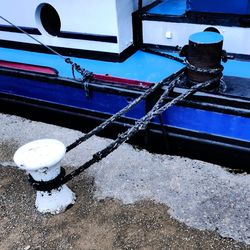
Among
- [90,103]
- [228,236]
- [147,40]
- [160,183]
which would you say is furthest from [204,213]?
[147,40]

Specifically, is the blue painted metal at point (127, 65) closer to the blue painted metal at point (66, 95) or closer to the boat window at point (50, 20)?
the blue painted metal at point (66, 95)

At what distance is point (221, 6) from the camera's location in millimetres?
4188

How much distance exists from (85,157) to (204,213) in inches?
64.5

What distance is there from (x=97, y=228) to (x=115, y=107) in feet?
4.95

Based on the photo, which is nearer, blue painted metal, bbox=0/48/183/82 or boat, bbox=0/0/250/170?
boat, bbox=0/0/250/170

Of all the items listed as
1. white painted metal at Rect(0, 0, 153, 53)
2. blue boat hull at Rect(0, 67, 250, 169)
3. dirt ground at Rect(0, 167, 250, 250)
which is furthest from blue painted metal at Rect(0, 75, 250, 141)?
dirt ground at Rect(0, 167, 250, 250)

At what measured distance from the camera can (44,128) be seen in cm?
500

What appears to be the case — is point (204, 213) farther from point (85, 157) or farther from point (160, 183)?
point (85, 157)

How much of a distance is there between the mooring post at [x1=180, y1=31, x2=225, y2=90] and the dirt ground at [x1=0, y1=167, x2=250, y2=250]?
4.63ft

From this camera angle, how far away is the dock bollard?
10.2 feet

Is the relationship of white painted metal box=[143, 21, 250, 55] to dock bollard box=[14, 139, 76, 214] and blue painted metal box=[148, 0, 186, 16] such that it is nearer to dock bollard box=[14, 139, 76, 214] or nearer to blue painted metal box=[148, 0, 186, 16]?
blue painted metal box=[148, 0, 186, 16]

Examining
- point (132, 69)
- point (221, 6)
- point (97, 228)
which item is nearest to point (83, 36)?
point (132, 69)

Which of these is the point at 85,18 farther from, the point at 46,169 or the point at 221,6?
the point at 46,169

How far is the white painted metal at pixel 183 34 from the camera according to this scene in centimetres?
416
